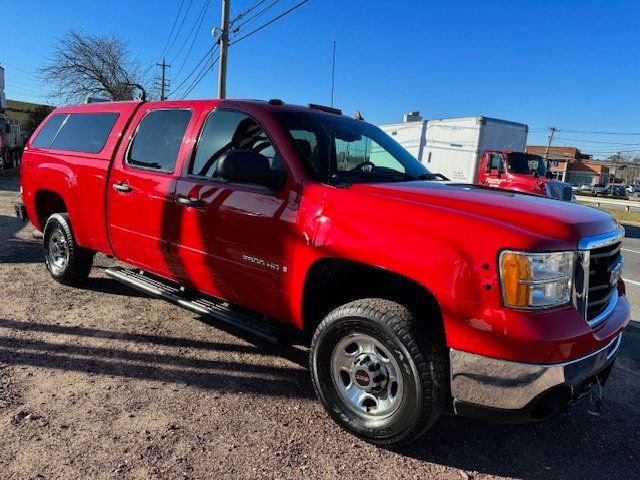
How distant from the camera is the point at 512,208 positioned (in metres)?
2.65

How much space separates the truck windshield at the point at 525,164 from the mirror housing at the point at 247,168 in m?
13.4

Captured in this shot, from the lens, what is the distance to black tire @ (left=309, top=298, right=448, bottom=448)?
2500 mm

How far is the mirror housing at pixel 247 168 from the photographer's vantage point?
9.99ft

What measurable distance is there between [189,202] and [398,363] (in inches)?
77.2

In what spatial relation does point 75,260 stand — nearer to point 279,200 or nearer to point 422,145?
point 279,200

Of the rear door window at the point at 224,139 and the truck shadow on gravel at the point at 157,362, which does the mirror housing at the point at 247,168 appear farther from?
the truck shadow on gravel at the point at 157,362

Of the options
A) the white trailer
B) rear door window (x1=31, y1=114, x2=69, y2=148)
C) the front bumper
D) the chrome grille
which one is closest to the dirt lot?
the front bumper

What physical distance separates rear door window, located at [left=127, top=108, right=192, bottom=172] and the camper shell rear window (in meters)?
0.54

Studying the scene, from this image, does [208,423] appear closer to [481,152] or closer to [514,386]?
[514,386]

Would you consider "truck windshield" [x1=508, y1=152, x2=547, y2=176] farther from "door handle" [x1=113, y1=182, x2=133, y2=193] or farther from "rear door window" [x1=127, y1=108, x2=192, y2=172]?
"door handle" [x1=113, y1=182, x2=133, y2=193]

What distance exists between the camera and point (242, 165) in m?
3.04

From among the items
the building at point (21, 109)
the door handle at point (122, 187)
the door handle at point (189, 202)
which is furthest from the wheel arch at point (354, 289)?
the building at point (21, 109)

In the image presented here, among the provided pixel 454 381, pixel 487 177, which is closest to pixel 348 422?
pixel 454 381

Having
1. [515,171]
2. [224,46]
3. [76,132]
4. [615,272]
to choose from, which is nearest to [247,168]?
[615,272]
